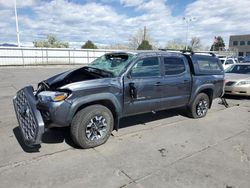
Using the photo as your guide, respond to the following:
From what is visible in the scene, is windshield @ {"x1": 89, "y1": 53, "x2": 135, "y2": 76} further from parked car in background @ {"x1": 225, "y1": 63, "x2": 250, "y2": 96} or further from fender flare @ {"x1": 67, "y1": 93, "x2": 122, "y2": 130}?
parked car in background @ {"x1": 225, "y1": 63, "x2": 250, "y2": 96}

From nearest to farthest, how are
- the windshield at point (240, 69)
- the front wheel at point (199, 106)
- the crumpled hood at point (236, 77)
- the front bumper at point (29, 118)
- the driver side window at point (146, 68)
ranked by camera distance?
1. the front bumper at point (29, 118)
2. the driver side window at point (146, 68)
3. the front wheel at point (199, 106)
4. the crumpled hood at point (236, 77)
5. the windshield at point (240, 69)

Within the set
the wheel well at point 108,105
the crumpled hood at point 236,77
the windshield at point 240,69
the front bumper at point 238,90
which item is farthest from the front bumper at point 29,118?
the windshield at point 240,69

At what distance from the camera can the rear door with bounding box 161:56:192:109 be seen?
501 cm

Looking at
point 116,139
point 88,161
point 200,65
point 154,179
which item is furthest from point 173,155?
point 200,65

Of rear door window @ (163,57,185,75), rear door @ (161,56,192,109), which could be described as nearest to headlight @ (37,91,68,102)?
rear door @ (161,56,192,109)

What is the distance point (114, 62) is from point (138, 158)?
6.93 ft

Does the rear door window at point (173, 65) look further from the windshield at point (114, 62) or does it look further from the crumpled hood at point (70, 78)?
the crumpled hood at point (70, 78)

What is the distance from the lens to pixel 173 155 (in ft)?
12.6

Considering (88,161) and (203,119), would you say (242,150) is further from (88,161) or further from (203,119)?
(88,161)

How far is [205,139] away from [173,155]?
1.12 meters

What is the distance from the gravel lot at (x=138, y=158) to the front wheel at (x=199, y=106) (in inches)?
22.6

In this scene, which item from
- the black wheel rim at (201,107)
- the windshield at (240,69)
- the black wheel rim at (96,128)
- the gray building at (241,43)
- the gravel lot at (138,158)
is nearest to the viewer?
the gravel lot at (138,158)

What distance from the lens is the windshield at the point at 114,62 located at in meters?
4.43

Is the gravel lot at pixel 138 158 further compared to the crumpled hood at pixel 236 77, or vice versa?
the crumpled hood at pixel 236 77
